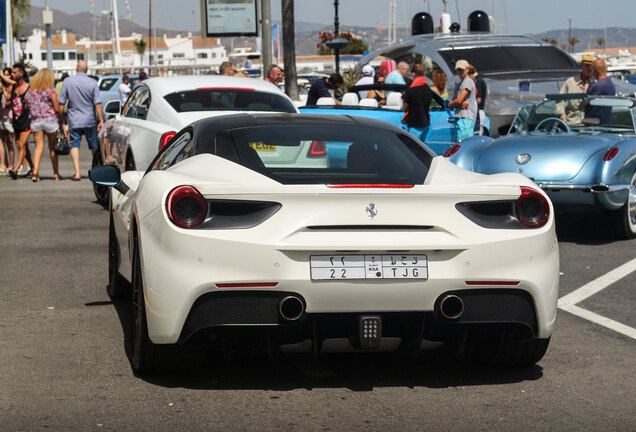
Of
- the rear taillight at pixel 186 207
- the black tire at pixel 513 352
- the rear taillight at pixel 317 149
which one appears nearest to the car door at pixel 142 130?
the rear taillight at pixel 317 149

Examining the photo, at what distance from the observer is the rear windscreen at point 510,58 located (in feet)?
72.7

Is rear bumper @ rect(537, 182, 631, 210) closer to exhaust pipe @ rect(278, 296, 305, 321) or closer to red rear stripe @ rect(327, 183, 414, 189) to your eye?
red rear stripe @ rect(327, 183, 414, 189)

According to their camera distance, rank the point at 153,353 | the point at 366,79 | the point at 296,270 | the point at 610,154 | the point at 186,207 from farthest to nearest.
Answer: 1. the point at 366,79
2. the point at 610,154
3. the point at 153,353
4. the point at 186,207
5. the point at 296,270

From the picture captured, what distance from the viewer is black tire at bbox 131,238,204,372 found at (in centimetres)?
550

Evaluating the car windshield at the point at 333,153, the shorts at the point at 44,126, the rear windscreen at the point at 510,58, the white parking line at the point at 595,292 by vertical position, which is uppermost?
the rear windscreen at the point at 510,58

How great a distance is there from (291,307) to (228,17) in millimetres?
22194

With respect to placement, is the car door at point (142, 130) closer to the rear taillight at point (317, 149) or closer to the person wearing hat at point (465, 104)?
the person wearing hat at point (465, 104)

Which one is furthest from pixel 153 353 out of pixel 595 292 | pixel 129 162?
pixel 129 162

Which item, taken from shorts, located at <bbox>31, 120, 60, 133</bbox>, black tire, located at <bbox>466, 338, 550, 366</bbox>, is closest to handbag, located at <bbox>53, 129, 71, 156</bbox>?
shorts, located at <bbox>31, 120, 60, 133</bbox>

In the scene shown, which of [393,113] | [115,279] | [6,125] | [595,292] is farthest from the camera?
[6,125]

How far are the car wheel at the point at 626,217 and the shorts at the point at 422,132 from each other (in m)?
4.69

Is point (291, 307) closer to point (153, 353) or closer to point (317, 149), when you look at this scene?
point (153, 353)

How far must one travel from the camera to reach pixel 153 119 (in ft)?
40.9

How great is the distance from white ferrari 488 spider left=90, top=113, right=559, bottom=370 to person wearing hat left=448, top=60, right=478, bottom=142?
34.2 feet
